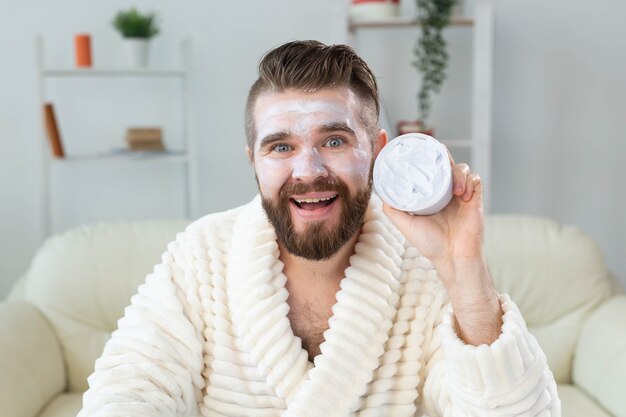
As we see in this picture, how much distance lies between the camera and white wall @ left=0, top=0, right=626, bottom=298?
3.63 m

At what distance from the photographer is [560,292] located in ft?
8.15

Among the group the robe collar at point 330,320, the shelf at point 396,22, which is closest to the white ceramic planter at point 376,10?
the shelf at point 396,22

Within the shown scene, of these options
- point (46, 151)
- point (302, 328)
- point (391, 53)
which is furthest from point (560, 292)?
point (46, 151)

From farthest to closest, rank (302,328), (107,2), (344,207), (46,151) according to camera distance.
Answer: (107,2), (46,151), (302,328), (344,207)

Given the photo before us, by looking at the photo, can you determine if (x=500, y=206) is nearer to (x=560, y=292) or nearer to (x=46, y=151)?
(x=560, y=292)

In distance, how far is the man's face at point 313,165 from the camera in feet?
5.28

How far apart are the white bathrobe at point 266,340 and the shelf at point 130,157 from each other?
1.63 meters

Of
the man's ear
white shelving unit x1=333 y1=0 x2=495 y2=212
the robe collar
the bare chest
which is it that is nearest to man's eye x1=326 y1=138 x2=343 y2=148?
the man's ear

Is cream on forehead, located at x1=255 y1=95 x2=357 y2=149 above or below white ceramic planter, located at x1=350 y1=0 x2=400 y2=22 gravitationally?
below

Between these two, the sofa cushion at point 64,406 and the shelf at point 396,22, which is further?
the shelf at point 396,22

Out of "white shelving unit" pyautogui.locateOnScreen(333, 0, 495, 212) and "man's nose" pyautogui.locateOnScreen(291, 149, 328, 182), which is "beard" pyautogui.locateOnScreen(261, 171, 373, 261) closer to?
"man's nose" pyautogui.locateOnScreen(291, 149, 328, 182)

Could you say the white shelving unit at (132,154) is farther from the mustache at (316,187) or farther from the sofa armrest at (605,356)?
the mustache at (316,187)

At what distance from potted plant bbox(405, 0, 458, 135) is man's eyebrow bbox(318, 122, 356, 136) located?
1737 millimetres

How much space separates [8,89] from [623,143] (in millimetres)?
2559
